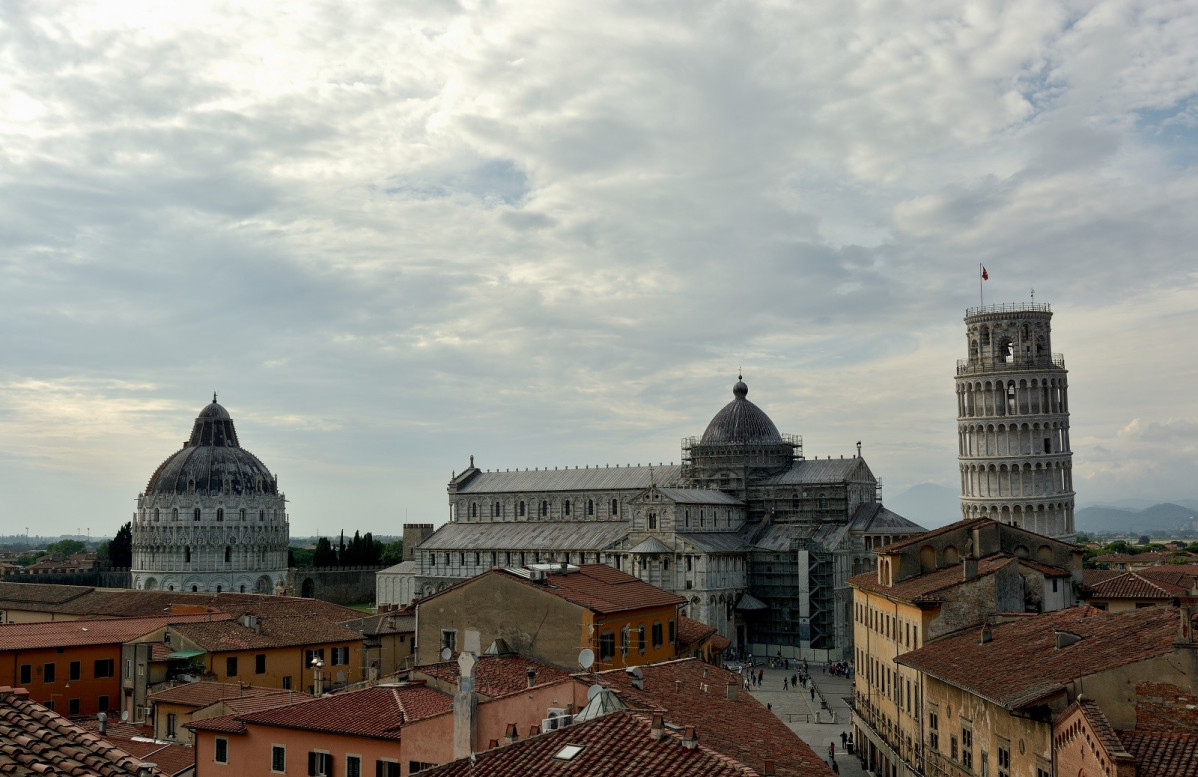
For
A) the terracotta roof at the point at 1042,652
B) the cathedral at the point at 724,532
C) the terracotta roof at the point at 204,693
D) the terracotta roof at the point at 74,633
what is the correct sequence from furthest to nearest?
the cathedral at the point at 724,532
the terracotta roof at the point at 74,633
the terracotta roof at the point at 204,693
the terracotta roof at the point at 1042,652

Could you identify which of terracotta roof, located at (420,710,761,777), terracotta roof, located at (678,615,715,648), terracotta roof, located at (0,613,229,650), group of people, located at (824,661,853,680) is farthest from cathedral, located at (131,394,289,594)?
terracotta roof, located at (420,710,761,777)

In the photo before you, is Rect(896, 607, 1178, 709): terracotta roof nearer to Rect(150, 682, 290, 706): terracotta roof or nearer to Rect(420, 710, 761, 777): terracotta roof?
Rect(420, 710, 761, 777): terracotta roof

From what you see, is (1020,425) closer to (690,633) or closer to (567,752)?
(690,633)

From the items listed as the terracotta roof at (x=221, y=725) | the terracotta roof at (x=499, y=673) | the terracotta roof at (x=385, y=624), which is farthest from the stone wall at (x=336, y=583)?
the terracotta roof at (x=499, y=673)

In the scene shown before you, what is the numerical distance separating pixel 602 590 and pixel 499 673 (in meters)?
7.35

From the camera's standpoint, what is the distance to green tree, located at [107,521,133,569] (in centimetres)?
14388

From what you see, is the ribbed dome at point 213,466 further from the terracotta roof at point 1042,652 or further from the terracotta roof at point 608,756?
the terracotta roof at point 608,756

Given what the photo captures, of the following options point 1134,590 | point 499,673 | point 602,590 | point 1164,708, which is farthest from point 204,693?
point 1134,590

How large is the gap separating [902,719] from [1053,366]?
6957 centimetres

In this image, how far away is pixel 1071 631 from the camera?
27.7m

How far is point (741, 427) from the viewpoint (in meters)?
102

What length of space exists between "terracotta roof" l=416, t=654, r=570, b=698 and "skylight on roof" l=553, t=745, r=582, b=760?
8.19 metres

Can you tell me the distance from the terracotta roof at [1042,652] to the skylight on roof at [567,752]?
10351 mm

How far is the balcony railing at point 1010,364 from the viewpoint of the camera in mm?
100688
